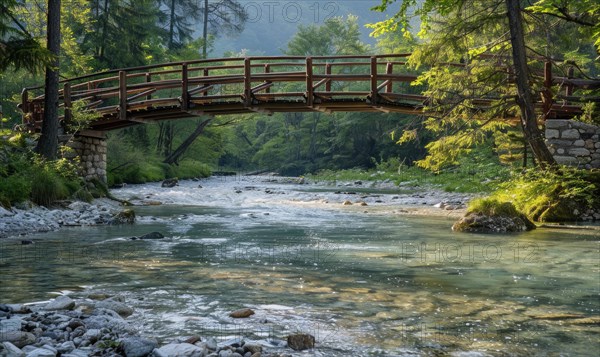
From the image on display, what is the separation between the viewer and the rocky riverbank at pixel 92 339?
3908 millimetres

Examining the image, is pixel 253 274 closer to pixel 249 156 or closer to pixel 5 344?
pixel 5 344

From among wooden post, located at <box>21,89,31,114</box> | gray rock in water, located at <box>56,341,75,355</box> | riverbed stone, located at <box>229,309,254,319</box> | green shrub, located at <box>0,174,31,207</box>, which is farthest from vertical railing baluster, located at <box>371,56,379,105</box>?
gray rock in water, located at <box>56,341,75,355</box>

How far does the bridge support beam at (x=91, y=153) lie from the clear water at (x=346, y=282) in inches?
315

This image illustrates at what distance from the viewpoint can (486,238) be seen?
405 inches

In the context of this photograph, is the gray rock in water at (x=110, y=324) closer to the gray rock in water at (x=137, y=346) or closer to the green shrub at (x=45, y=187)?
the gray rock in water at (x=137, y=346)

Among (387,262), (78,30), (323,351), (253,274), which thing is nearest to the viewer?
(323,351)

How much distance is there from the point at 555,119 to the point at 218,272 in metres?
11.1

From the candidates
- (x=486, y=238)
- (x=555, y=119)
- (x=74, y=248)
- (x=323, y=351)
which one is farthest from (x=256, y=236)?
(x=555, y=119)

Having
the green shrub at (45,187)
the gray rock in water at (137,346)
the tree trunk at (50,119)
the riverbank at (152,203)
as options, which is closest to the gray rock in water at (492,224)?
the riverbank at (152,203)

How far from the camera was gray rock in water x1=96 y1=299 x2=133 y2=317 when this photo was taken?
16.6ft

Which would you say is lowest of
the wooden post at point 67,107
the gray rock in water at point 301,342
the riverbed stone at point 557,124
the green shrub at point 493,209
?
the gray rock in water at point 301,342

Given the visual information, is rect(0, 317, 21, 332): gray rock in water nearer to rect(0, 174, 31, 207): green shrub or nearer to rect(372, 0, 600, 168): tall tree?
rect(0, 174, 31, 207): green shrub

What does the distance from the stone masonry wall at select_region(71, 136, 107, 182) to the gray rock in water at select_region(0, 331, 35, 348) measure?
50.8 ft

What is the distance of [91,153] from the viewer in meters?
19.9
